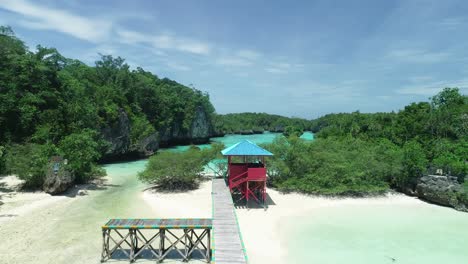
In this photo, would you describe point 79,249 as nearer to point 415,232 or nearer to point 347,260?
point 347,260

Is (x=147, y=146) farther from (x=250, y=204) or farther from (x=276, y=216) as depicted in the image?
(x=276, y=216)

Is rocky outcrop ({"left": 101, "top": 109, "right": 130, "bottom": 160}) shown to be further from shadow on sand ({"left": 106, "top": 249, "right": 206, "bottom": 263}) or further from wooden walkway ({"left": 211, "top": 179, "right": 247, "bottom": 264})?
shadow on sand ({"left": 106, "top": 249, "right": 206, "bottom": 263})

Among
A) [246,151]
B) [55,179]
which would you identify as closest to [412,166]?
[246,151]

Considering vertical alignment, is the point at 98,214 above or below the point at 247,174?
below

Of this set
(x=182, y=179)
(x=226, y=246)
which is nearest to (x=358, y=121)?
(x=182, y=179)

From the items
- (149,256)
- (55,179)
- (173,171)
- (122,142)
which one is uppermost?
(122,142)

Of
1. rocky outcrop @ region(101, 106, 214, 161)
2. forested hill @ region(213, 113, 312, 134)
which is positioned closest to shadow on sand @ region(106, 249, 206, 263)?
rocky outcrop @ region(101, 106, 214, 161)
